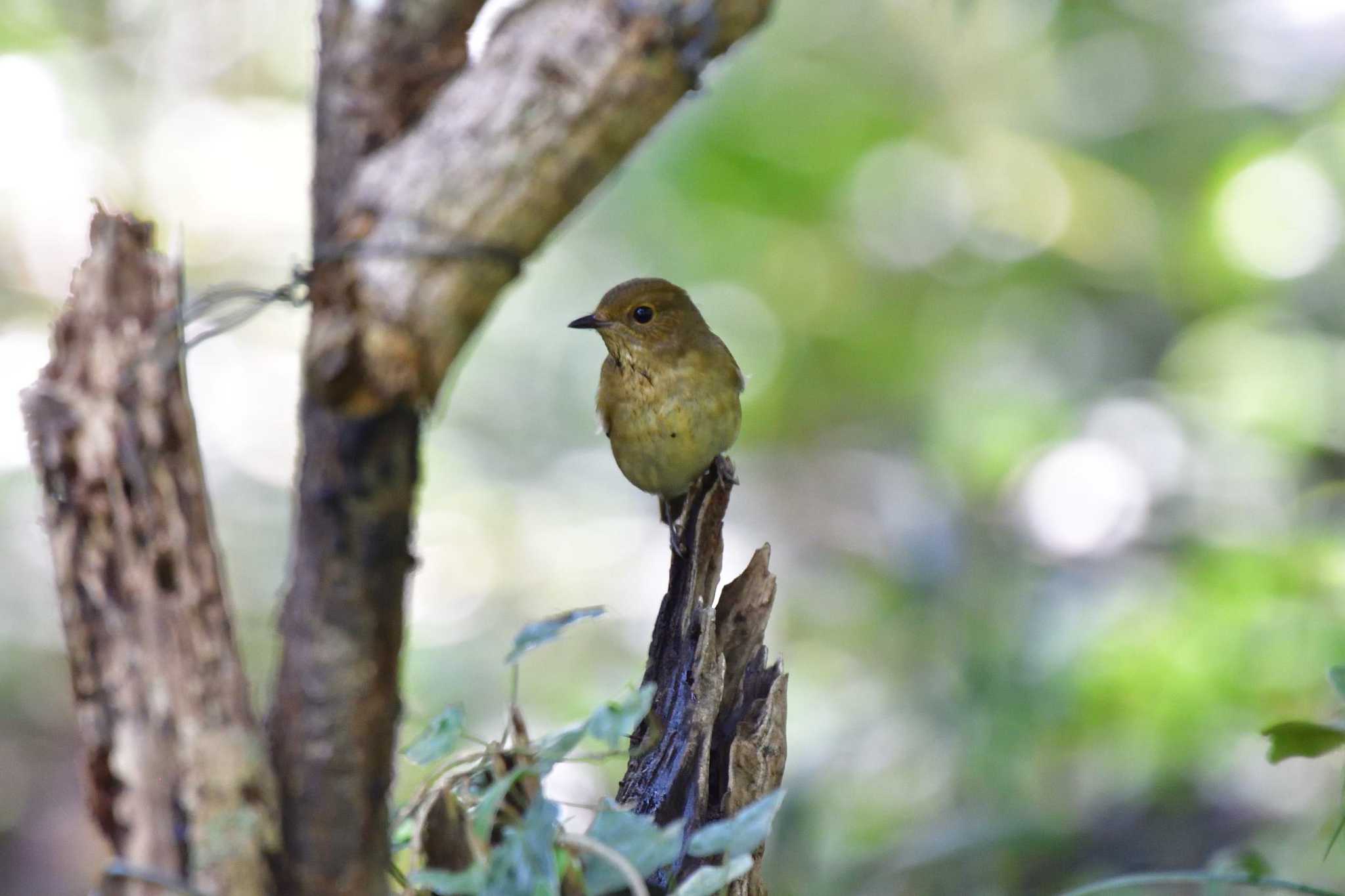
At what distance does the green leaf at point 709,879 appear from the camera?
5.79 feet

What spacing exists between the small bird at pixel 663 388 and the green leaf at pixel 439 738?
199 centimetres

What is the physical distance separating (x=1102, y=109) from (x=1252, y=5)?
3.57 feet

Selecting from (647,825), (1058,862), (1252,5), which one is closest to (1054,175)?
(1252,5)

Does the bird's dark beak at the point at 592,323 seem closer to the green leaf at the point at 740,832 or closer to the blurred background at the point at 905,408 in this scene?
the blurred background at the point at 905,408

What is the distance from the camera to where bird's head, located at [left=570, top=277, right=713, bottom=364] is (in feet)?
13.3

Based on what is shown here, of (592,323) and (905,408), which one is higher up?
(905,408)

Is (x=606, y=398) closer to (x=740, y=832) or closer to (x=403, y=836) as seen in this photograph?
(x=403, y=836)

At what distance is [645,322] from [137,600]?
254cm

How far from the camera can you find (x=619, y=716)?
68.5 inches

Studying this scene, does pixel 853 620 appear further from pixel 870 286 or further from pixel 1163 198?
pixel 1163 198

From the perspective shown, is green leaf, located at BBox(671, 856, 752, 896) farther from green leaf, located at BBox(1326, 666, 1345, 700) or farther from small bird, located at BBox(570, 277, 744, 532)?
small bird, located at BBox(570, 277, 744, 532)

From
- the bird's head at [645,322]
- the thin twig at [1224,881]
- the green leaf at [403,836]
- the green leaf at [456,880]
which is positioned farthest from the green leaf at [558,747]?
the bird's head at [645,322]

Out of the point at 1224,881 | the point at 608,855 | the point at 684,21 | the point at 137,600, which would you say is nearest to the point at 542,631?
the point at 608,855

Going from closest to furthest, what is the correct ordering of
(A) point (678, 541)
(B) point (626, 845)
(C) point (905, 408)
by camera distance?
(B) point (626, 845)
(A) point (678, 541)
(C) point (905, 408)
